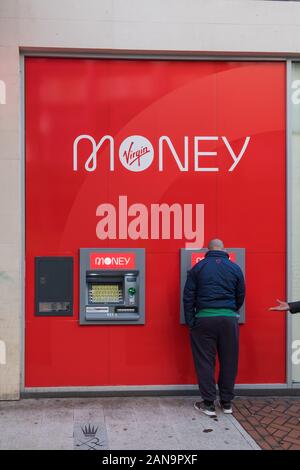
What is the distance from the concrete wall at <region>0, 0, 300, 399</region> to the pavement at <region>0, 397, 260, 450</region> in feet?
1.98

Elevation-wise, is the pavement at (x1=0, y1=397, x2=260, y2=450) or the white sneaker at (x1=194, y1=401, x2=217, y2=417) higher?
the white sneaker at (x1=194, y1=401, x2=217, y2=417)

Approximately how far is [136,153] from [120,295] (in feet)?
5.11

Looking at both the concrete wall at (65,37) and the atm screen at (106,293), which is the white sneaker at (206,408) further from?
the concrete wall at (65,37)

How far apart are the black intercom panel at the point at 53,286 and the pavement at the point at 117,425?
3.12 feet

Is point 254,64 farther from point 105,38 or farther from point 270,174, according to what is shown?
point 105,38

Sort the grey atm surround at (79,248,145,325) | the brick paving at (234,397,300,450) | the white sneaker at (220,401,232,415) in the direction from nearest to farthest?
1. the brick paving at (234,397,300,450)
2. the white sneaker at (220,401,232,415)
3. the grey atm surround at (79,248,145,325)

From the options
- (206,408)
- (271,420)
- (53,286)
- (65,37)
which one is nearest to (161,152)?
(65,37)

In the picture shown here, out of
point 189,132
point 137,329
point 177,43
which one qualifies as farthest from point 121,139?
point 137,329

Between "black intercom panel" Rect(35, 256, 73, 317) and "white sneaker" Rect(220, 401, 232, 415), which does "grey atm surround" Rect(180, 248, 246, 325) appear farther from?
"black intercom panel" Rect(35, 256, 73, 317)

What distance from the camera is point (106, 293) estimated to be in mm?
5367

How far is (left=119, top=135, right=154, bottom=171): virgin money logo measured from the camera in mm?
5406

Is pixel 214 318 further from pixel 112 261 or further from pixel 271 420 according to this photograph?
pixel 112 261

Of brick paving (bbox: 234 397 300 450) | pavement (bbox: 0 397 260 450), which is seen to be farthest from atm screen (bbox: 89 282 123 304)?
brick paving (bbox: 234 397 300 450)
